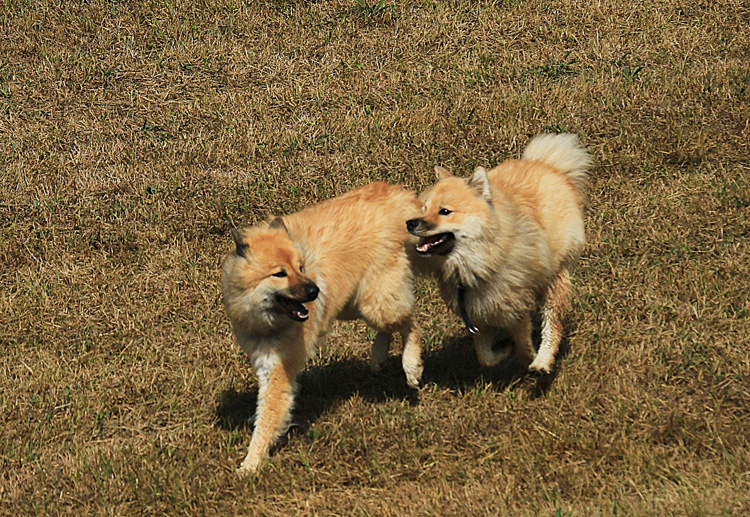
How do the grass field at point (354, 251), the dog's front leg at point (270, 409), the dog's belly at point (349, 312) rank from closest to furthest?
the grass field at point (354, 251), the dog's front leg at point (270, 409), the dog's belly at point (349, 312)

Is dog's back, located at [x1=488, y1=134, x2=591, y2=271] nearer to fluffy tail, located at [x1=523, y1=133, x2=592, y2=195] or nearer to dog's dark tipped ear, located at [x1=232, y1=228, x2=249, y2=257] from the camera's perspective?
fluffy tail, located at [x1=523, y1=133, x2=592, y2=195]

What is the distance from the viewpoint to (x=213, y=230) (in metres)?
9.34

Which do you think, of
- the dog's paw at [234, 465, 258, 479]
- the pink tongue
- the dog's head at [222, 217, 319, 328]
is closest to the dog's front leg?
the dog's paw at [234, 465, 258, 479]

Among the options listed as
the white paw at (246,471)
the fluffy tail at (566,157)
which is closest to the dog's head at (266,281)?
the white paw at (246,471)

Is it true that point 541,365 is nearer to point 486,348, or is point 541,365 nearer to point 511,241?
point 486,348

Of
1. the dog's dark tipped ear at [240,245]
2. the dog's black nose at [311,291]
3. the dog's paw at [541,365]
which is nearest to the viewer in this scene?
the dog's black nose at [311,291]

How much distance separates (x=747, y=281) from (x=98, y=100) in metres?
8.36

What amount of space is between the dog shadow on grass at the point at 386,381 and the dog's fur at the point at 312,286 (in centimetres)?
23

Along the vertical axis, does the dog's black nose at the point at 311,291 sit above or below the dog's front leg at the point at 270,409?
above

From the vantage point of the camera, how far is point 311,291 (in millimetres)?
5398

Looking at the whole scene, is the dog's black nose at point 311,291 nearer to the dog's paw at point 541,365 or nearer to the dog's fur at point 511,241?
the dog's fur at point 511,241

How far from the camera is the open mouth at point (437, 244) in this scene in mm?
5949

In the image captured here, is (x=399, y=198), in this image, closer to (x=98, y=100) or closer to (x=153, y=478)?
(x=153, y=478)

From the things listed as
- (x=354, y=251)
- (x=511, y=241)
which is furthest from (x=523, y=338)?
(x=354, y=251)
